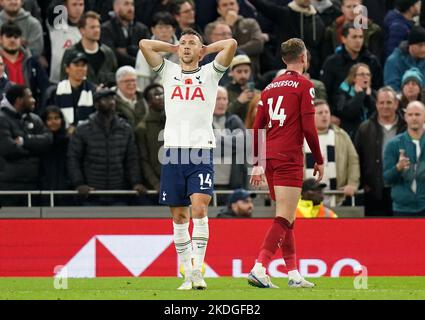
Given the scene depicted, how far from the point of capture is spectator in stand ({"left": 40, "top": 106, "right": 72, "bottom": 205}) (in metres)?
20.0

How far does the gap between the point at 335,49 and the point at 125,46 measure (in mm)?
3552

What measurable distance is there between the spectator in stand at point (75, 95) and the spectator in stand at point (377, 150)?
4.16 m

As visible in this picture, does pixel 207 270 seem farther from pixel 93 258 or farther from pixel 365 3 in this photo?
pixel 365 3

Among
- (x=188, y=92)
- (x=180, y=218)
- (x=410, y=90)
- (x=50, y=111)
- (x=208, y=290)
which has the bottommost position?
(x=208, y=290)

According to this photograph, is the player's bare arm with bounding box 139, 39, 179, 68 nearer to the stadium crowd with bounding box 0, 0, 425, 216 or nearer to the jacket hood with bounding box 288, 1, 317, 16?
the stadium crowd with bounding box 0, 0, 425, 216

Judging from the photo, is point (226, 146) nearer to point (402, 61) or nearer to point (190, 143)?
point (402, 61)

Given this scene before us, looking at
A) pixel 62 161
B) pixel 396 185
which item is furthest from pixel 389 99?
pixel 62 161

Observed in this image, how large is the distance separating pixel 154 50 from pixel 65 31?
733 centimetres

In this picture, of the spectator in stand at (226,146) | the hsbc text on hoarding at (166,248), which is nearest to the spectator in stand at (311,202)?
the hsbc text on hoarding at (166,248)

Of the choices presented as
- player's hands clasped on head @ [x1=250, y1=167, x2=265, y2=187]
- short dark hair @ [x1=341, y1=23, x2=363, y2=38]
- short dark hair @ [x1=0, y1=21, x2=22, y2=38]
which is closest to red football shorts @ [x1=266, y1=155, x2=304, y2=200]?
player's hands clasped on head @ [x1=250, y1=167, x2=265, y2=187]

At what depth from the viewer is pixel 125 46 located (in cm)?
2212

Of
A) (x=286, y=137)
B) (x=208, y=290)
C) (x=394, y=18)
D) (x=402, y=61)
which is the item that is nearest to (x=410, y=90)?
(x=402, y=61)

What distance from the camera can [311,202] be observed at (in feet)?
62.5

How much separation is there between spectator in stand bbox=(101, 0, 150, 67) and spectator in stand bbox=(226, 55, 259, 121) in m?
1.74
